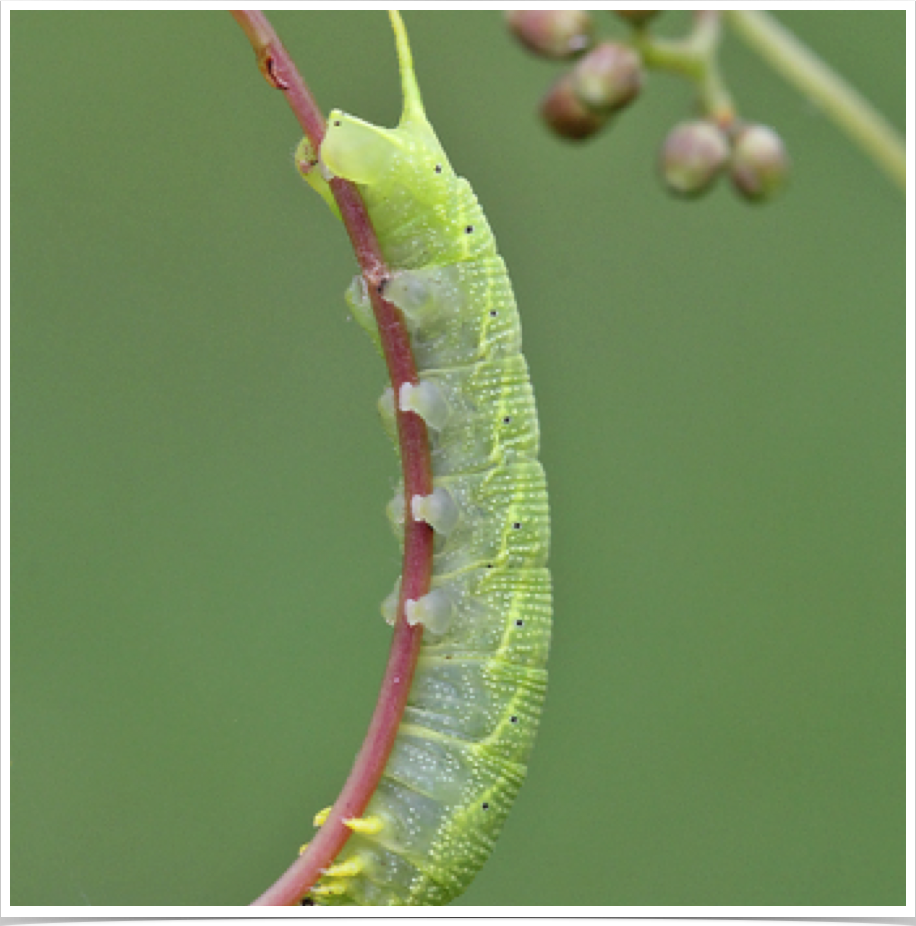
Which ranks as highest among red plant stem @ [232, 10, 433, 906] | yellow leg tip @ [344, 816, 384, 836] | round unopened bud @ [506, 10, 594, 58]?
round unopened bud @ [506, 10, 594, 58]

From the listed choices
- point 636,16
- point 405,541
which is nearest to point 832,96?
point 636,16

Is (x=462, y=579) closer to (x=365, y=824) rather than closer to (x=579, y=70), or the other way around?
(x=365, y=824)

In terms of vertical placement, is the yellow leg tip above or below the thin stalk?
below

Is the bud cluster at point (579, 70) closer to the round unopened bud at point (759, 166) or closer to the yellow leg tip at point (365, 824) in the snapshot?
the round unopened bud at point (759, 166)

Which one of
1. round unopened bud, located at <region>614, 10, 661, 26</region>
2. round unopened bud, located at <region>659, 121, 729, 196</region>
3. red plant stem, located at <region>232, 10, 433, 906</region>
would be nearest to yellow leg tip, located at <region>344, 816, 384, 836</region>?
red plant stem, located at <region>232, 10, 433, 906</region>

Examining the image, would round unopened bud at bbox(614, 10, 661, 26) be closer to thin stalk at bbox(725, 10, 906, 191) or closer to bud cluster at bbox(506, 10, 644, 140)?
bud cluster at bbox(506, 10, 644, 140)

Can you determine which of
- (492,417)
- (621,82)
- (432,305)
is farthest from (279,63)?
(492,417)
